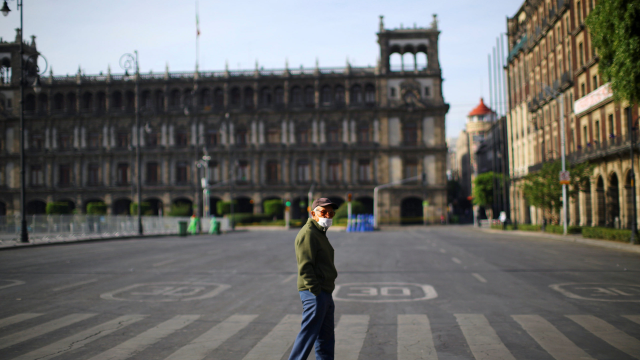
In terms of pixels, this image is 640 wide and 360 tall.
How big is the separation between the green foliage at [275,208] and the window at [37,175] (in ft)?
108

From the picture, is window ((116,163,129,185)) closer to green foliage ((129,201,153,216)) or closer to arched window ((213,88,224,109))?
green foliage ((129,201,153,216))

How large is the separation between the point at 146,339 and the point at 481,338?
16.0 feet

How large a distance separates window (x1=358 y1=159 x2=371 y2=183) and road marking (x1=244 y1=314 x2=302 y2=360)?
6722 centimetres

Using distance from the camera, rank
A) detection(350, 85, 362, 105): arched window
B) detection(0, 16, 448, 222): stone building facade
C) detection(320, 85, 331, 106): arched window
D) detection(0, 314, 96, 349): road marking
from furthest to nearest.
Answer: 1. detection(320, 85, 331, 106): arched window
2. detection(350, 85, 362, 105): arched window
3. detection(0, 16, 448, 222): stone building facade
4. detection(0, 314, 96, 349): road marking

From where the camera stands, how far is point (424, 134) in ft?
251

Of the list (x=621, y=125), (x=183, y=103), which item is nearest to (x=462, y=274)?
(x=621, y=125)

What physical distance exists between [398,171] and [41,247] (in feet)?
181

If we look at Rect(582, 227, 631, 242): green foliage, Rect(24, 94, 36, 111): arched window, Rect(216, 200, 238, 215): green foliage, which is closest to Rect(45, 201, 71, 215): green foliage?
Rect(24, 94, 36, 111): arched window

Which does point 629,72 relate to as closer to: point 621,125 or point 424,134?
point 621,125

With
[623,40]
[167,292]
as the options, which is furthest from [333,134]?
[167,292]

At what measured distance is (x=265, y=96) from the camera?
79.2m

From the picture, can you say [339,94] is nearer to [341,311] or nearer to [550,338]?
[341,311]

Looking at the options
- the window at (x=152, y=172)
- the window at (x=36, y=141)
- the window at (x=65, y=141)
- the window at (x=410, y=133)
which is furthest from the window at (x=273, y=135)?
the window at (x=36, y=141)

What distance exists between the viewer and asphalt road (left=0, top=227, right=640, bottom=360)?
300 inches
